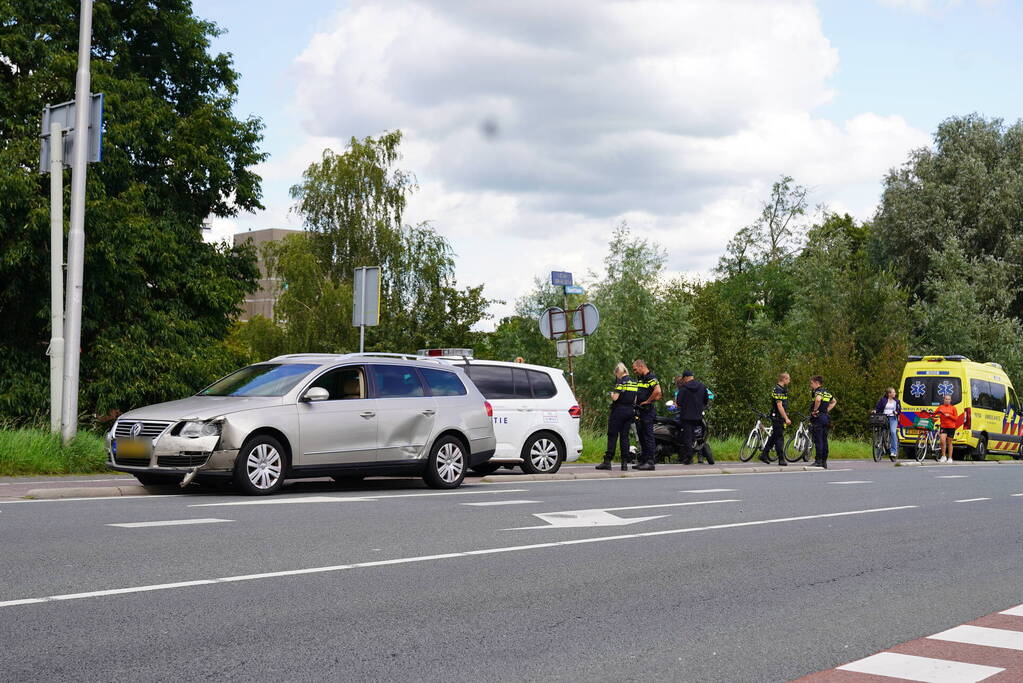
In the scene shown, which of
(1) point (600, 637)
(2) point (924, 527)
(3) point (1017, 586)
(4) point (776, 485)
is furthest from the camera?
(4) point (776, 485)

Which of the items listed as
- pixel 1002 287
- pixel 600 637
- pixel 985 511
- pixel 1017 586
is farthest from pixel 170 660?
pixel 1002 287

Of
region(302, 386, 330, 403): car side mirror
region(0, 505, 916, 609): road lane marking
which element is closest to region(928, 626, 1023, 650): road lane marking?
region(0, 505, 916, 609): road lane marking

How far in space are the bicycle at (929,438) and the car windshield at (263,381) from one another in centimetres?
2153

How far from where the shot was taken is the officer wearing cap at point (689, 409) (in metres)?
24.0

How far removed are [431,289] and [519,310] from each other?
8.72m

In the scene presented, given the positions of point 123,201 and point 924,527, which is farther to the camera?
point 123,201

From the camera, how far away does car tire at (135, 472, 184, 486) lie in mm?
12781

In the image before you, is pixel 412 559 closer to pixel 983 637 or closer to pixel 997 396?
pixel 983 637

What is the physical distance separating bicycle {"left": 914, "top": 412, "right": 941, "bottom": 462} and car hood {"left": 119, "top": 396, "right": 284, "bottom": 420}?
2228cm

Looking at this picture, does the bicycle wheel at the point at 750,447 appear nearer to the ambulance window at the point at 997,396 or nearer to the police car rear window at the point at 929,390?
the police car rear window at the point at 929,390

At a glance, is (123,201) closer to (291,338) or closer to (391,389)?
(391,389)

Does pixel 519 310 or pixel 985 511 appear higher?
pixel 519 310

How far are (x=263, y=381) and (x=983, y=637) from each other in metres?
9.48

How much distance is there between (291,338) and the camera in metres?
54.2
